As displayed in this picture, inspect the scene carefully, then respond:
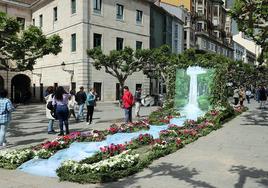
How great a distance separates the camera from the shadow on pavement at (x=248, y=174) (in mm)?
7064

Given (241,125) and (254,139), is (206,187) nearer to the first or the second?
(254,139)

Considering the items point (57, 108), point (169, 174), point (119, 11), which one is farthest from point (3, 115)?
point (119, 11)

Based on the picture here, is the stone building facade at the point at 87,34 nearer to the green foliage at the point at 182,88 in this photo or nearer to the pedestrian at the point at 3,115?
the green foliage at the point at 182,88

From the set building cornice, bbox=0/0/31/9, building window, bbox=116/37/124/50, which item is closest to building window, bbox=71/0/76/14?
building window, bbox=116/37/124/50

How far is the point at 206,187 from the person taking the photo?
6.77 m

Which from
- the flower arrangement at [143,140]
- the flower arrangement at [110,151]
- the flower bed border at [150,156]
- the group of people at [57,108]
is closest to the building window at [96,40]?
the group of people at [57,108]

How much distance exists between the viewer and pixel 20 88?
42.0 meters

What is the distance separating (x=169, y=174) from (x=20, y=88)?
120 ft

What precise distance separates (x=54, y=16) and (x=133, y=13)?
25.0 ft

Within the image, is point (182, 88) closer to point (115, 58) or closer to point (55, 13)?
point (115, 58)

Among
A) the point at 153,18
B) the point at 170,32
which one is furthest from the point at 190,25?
the point at 153,18

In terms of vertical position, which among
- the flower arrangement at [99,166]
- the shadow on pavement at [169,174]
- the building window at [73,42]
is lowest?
the shadow on pavement at [169,174]

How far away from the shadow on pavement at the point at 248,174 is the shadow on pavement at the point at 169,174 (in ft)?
2.22

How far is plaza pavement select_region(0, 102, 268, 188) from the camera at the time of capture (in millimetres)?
7121
